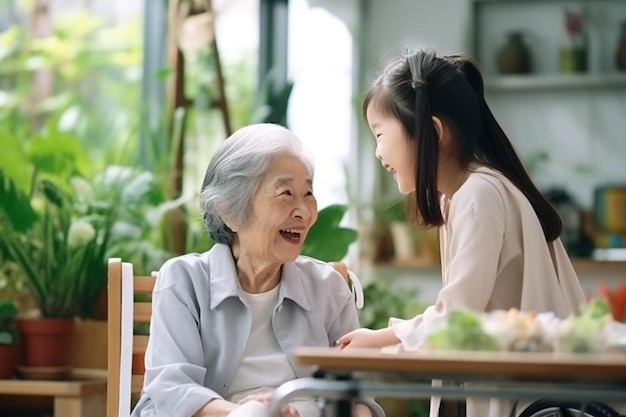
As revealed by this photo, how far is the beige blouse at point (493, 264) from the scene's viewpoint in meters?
1.99

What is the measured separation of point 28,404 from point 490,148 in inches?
68.0

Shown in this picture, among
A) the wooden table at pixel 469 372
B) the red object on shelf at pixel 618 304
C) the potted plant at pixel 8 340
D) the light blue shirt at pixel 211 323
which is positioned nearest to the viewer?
the wooden table at pixel 469 372

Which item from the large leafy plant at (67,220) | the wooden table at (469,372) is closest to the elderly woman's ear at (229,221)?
the wooden table at (469,372)

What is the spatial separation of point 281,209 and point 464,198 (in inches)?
16.9

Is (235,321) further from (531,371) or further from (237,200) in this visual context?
(531,371)

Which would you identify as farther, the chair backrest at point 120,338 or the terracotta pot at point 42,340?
the terracotta pot at point 42,340

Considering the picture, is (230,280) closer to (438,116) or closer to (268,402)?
(268,402)

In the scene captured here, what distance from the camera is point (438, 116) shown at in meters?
2.20

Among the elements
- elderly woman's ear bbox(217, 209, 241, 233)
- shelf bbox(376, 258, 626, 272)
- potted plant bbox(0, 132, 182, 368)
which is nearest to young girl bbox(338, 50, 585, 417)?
elderly woman's ear bbox(217, 209, 241, 233)

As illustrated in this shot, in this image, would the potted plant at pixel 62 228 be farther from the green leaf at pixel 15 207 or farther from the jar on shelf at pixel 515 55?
the jar on shelf at pixel 515 55

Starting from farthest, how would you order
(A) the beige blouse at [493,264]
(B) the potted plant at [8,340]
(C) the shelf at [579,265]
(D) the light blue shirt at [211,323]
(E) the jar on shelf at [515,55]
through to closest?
(E) the jar on shelf at [515,55]
(C) the shelf at [579,265]
(B) the potted plant at [8,340]
(D) the light blue shirt at [211,323]
(A) the beige blouse at [493,264]

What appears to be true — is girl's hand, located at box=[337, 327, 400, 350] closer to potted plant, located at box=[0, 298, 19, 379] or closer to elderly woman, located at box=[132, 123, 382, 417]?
elderly woman, located at box=[132, 123, 382, 417]

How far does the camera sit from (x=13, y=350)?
318 centimetres

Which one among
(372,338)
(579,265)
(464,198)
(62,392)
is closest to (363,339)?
(372,338)
